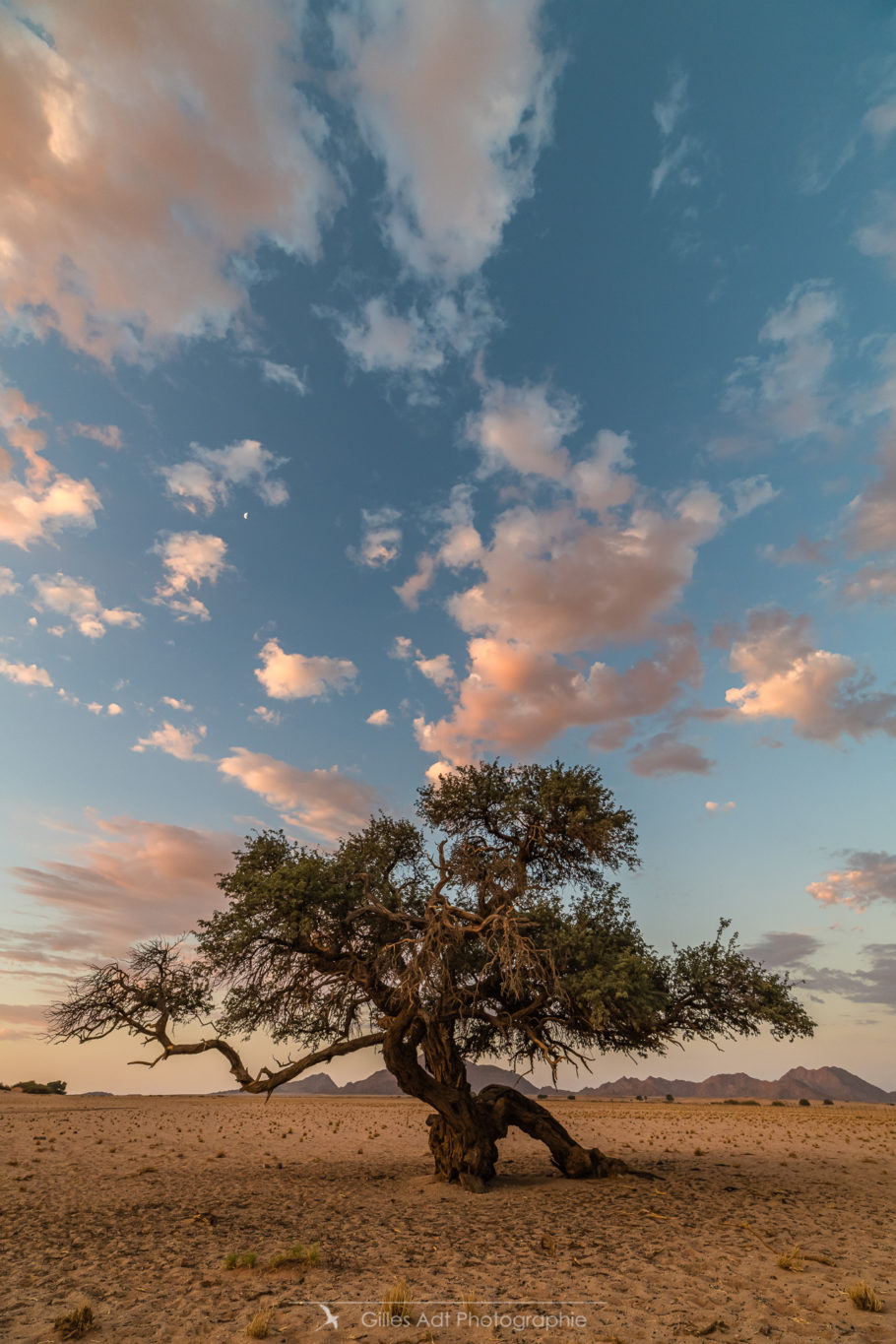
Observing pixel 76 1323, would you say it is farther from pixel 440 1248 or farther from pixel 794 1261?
pixel 794 1261

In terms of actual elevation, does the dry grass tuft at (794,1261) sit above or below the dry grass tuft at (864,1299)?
below

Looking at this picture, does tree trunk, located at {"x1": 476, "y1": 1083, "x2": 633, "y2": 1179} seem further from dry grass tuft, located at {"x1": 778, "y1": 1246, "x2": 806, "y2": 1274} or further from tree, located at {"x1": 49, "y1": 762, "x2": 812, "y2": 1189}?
dry grass tuft, located at {"x1": 778, "y1": 1246, "x2": 806, "y2": 1274}

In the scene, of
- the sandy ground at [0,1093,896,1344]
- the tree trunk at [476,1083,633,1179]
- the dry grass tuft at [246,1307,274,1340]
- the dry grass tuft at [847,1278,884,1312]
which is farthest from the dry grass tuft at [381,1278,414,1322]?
the tree trunk at [476,1083,633,1179]

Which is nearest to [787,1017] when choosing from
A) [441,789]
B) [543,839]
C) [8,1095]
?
[543,839]

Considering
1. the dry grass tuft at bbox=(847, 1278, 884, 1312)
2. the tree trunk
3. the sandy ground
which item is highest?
the tree trunk

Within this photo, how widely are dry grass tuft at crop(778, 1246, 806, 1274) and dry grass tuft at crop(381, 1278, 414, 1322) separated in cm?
604

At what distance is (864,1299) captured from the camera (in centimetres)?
839

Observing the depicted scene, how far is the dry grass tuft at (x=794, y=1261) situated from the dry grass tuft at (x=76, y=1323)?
994cm

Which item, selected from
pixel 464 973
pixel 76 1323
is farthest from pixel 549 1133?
pixel 76 1323

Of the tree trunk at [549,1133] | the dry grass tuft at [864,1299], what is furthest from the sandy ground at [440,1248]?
the tree trunk at [549,1133]

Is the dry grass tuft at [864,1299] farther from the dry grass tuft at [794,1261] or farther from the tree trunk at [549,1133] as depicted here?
the tree trunk at [549,1133]

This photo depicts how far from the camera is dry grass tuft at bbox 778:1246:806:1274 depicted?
10023mm

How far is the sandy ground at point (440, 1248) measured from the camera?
26.1 feet

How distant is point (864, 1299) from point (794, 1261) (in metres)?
2.27
